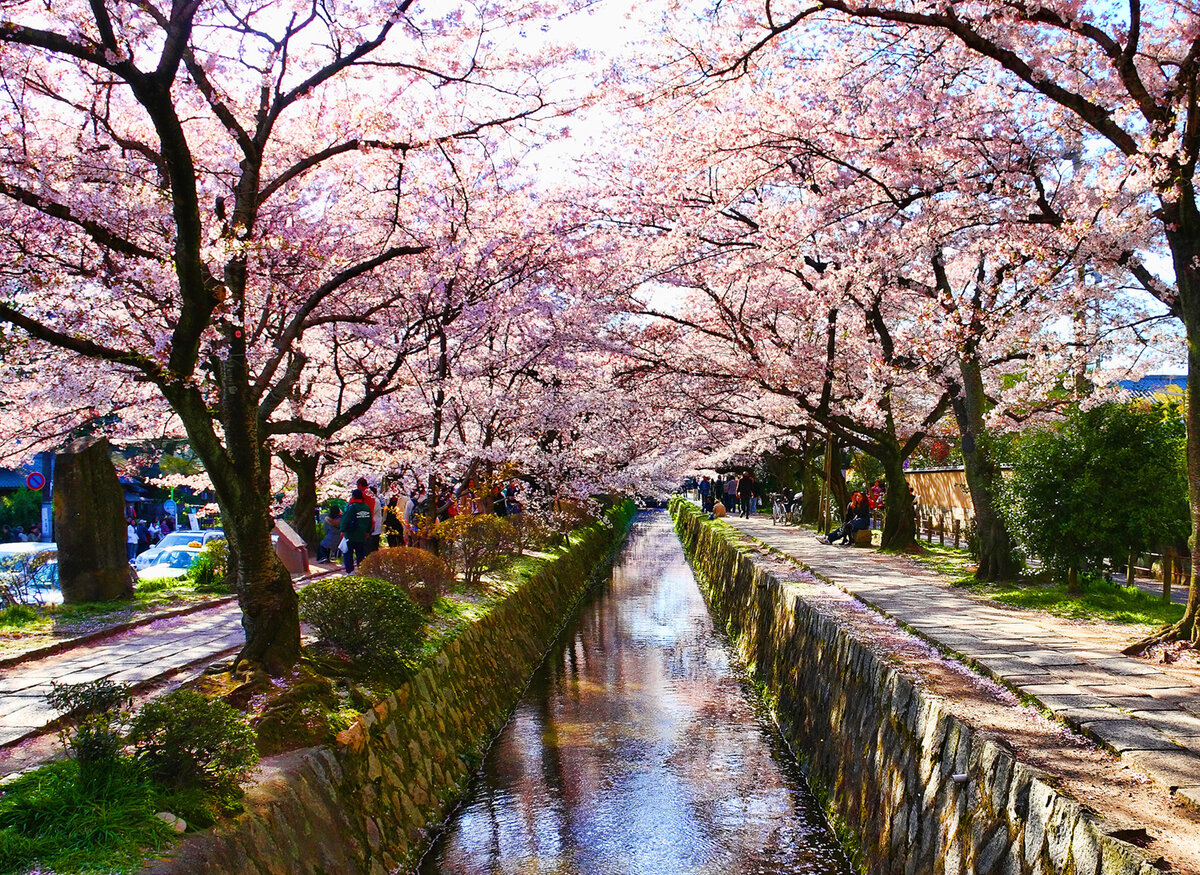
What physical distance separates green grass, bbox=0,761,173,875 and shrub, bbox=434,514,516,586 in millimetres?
8978

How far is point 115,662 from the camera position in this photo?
9164 millimetres

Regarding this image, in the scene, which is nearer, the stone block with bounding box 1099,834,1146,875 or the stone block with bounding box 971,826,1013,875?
the stone block with bounding box 1099,834,1146,875

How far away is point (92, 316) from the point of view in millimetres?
8773

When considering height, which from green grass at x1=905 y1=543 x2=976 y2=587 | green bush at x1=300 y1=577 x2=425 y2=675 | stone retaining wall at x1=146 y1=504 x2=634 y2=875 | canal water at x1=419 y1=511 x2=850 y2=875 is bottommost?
canal water at x1=419 y1=511 x2=850 y2=875

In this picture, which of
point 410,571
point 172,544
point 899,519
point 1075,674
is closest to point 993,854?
point 1075,674

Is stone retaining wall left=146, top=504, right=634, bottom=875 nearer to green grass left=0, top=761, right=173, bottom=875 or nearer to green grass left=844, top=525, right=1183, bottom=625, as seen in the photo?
green grass left=0, top=761, right=173, bottom=875

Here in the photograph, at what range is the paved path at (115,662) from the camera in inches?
279

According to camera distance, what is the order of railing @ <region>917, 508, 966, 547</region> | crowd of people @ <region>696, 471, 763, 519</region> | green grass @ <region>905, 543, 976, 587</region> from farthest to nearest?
crowd of people @ <region>696, 471, 763, 519</region> → railing @ <region>917, 508, 966, 547</region> → green grass @ <region>905, 543, 976, 587</region>

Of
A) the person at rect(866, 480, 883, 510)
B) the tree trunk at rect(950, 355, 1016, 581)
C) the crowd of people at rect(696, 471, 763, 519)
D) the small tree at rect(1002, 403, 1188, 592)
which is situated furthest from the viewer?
the crowd of people at rect(696, 471, 763, 519)

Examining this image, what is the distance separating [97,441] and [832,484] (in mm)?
17858

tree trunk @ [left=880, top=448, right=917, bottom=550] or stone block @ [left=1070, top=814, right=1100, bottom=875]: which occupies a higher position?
tree trunk @ [left=880, top=448, right=917, bottom=550]

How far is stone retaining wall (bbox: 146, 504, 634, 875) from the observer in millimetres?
4965

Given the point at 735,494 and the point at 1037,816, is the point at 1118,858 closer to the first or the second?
the point at 1037,816

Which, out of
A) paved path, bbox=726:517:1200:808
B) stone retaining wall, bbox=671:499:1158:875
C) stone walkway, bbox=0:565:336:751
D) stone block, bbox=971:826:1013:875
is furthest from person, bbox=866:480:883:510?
stone block, bbox=971:826:1013:875
